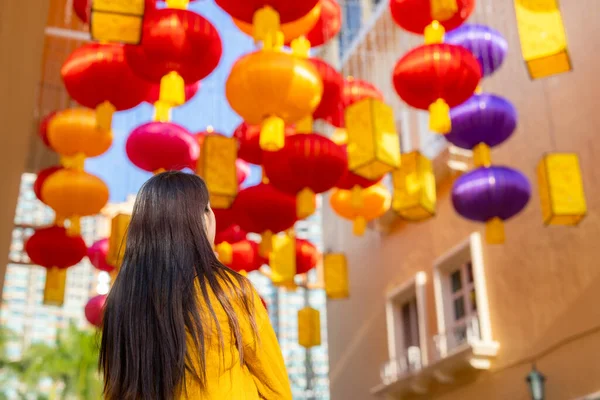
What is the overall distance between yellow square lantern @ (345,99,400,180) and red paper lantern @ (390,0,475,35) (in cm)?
56

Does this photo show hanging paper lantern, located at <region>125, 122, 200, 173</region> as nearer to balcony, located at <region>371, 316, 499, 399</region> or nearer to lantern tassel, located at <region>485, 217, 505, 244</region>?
lantern tassel, located at <region>485, 217, 505, 244</region>

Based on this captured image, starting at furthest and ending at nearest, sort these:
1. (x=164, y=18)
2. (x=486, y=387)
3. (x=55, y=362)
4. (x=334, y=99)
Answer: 1. (x=55, y=362)
2. (x=486, y=387)
3. (x=334, y=99)
4. (x=164, y=18)

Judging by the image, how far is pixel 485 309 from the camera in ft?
28.6

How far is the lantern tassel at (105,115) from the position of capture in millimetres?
5242

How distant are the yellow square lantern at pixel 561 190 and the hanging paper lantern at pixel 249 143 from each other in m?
1.91

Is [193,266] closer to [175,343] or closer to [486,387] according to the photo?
[175,343]

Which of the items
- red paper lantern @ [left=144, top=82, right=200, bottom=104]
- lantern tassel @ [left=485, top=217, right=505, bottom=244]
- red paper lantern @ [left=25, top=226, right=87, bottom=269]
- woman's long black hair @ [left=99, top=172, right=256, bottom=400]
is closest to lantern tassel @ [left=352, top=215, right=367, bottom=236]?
lantern tassel @ [left=485, top=217, right=505, bottom=244]

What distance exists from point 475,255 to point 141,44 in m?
5.25

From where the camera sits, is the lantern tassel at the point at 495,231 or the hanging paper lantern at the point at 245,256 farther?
the hanging paper lantern at the point at 245,256

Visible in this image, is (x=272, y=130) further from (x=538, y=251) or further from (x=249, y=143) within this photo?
(x=538, y=251)

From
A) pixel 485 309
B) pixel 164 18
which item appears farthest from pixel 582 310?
pixel 164 18

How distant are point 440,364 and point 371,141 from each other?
4357mm

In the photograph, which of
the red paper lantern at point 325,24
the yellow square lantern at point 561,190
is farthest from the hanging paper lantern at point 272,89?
the yellow square lantern at point 561,190

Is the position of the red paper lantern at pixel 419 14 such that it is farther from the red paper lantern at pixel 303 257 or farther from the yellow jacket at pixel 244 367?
the yellow jacket at pixel 244 367
